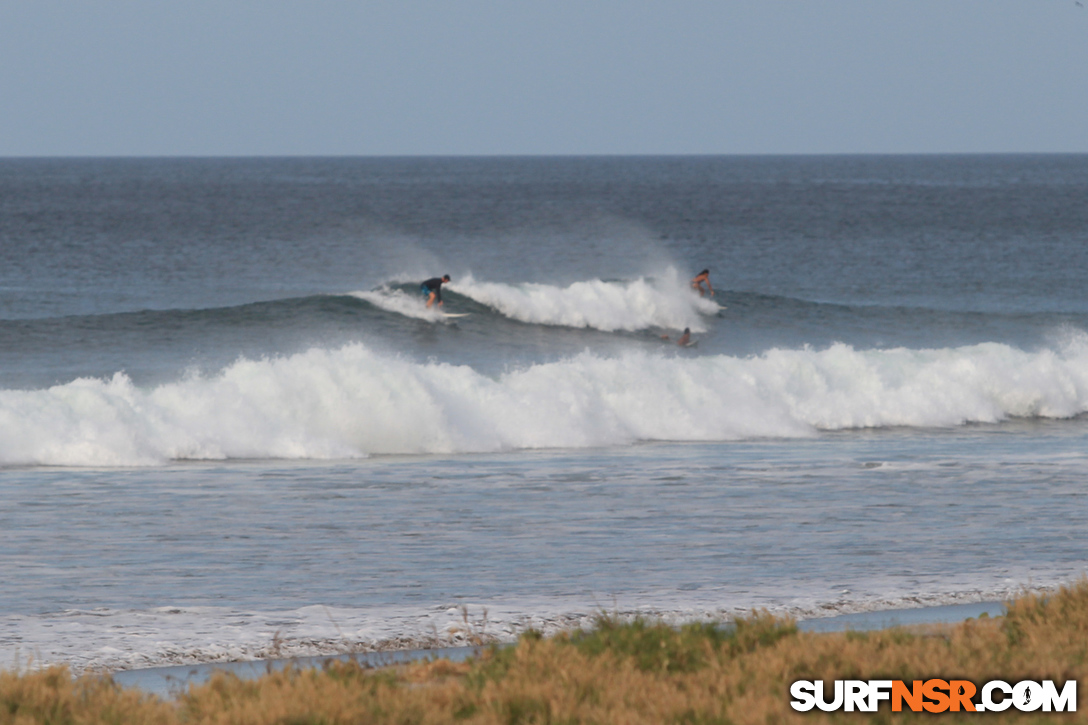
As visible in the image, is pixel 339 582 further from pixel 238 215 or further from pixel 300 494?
pixel 238 215

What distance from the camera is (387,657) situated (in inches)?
303

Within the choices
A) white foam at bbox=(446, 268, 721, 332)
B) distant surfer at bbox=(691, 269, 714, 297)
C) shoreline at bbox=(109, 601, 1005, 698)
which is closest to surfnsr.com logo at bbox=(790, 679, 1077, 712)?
shoreline at bbox=(109, 601, 1005, 698)

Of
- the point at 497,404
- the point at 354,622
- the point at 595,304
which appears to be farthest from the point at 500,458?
the point at 595,304

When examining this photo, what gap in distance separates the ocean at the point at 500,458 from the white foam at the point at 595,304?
0.28 ft

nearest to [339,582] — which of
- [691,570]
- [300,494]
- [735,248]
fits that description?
[691,570]

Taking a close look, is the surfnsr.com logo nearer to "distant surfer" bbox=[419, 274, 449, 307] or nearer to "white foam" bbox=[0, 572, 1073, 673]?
"white foam" bbox=[0, 572, 1073, 673]

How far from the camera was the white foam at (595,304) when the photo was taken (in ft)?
106

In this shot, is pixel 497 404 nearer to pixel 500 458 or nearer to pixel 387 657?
pixel 500 458

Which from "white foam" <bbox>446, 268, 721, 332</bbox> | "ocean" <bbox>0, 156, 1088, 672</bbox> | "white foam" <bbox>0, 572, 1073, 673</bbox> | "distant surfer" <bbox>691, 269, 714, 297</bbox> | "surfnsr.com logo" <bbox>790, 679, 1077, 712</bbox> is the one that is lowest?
"surfnsr.com logo" <bbox>790, 679, 1077, 712</bbox>

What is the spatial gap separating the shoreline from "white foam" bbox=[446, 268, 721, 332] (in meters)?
23.5

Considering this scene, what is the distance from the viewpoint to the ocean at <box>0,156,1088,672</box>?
928 centimetres

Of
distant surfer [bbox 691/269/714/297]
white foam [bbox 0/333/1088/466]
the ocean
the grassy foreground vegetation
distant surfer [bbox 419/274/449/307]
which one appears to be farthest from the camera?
distant surfer [bbox 691/269/714/297]

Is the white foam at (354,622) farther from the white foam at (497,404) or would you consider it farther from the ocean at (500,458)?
the white foam at (497,404)

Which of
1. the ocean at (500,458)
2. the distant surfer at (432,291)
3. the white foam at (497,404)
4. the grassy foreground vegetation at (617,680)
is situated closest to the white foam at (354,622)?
the ocean at (500,458)
